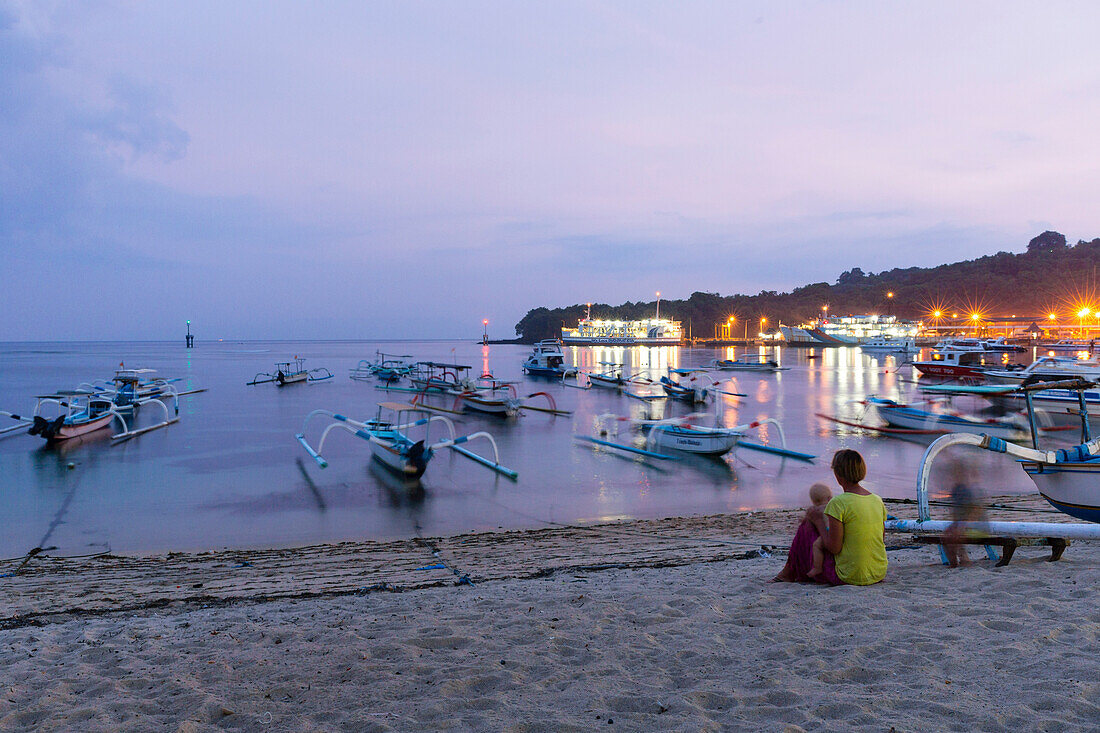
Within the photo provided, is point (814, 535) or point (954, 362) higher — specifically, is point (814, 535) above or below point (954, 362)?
above

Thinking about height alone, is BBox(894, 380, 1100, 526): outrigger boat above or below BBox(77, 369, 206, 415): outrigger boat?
above

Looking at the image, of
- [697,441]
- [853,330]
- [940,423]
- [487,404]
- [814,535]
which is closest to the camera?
[814,535]

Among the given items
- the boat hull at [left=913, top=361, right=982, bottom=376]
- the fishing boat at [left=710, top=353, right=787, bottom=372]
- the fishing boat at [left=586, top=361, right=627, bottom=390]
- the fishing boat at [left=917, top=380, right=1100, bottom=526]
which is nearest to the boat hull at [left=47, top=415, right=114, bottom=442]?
the fishing boat at [left=917, top=380, right=1100, bottom=526]

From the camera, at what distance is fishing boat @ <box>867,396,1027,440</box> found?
73.0ft

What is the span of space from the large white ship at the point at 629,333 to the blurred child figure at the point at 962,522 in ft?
481

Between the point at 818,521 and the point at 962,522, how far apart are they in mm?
1791

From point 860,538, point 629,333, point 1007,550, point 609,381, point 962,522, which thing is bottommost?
point 609,381

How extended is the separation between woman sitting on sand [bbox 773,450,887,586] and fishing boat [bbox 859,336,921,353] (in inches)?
4148

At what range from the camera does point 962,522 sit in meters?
5.93

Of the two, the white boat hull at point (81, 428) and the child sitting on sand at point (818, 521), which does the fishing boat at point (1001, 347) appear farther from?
the white boat hull at point (81, 428)

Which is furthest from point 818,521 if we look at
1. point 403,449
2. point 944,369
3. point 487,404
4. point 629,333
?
point 629,333

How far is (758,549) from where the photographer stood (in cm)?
789

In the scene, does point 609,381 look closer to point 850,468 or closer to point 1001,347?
point 1001,347

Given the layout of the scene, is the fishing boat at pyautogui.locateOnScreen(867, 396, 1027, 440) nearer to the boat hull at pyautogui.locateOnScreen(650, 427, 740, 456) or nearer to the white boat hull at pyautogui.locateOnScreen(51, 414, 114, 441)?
the boat hull at pyautogui.locateOnScreen(650, 427, 740, 456)
